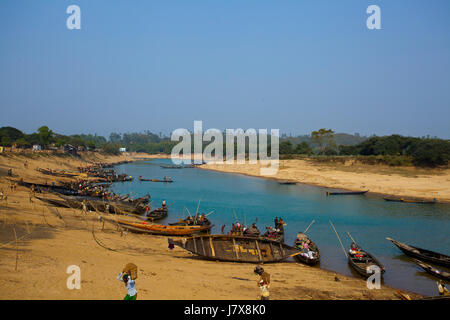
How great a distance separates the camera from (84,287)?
9516mm

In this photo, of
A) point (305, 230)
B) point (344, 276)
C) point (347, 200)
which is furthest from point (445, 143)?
point (344, 276)

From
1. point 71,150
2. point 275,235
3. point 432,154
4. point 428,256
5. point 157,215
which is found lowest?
point 428,256

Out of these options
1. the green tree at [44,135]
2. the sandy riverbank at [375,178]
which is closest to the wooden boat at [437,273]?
the sandy riverbank at [375,178]

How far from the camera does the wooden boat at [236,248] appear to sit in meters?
16.3

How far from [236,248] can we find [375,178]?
141ft

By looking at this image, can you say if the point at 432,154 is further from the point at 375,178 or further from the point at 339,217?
the point at 339,217

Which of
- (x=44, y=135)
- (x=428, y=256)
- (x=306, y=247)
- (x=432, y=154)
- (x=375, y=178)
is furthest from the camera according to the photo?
(x=44, y=135)

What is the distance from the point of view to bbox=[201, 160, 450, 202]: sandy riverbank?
42438 mm

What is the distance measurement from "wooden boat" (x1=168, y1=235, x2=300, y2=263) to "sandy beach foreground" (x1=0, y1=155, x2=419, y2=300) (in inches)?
21.5

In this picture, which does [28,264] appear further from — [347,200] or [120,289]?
[347,200]

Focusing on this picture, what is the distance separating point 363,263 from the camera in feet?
54.8

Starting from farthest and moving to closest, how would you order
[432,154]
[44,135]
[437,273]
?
[44,135] < [432,154] < [437,273]

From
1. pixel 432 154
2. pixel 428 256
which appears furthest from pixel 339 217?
pixel 432 154

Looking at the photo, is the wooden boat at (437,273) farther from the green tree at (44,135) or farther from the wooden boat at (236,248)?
the green tree at (44,135)
